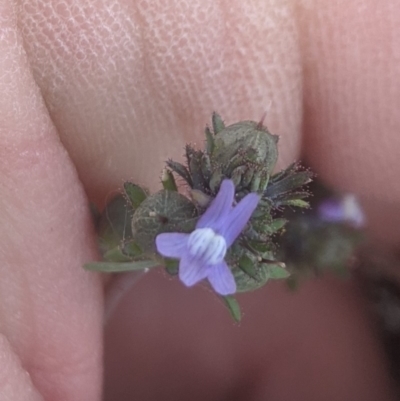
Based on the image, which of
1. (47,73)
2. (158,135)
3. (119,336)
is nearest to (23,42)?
(47,73)

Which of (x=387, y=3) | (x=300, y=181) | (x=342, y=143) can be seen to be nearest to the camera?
(x=300, y=181)

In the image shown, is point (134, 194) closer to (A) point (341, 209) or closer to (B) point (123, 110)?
(B) point (123, 110)

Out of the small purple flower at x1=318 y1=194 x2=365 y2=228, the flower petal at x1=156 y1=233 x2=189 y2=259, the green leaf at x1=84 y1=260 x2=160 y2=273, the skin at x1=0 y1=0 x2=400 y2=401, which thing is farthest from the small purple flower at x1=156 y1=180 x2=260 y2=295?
the small purple flower at x1=318 y1=194 x2=365 y2=228

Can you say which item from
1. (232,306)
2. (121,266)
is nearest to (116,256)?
(121,266)

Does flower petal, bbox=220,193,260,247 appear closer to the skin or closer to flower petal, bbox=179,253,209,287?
flower petal, bbox=179,253,209,287

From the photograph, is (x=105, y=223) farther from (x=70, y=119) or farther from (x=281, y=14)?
(x=281, y=14)
